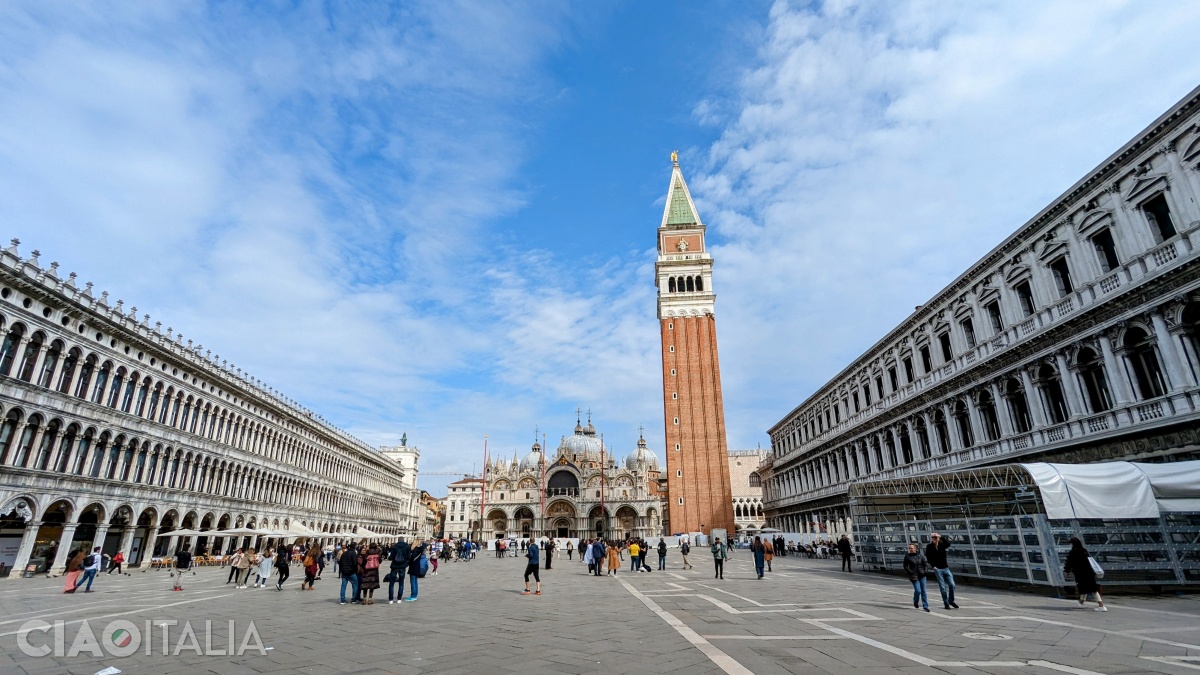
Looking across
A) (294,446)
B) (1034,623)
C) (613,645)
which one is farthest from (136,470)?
(1034,623)

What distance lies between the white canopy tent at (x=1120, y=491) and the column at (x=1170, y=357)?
3.13 metres

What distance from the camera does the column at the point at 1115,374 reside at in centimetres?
1733

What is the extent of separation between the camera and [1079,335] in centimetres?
1897

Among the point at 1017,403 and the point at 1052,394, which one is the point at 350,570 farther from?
the point at 1017,403

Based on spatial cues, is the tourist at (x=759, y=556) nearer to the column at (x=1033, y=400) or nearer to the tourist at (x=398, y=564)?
the column at (x=1033, y=400)

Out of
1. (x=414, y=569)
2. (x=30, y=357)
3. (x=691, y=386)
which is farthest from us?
(x=691, y=386)

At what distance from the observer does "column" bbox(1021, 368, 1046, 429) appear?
816 inches

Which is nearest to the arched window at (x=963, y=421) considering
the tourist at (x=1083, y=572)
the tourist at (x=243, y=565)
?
the tourist at (x=1083, y=572)

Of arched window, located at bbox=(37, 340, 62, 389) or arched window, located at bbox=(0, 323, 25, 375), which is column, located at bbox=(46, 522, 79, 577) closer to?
arched window, located at bbox=(37, 340, 62, 389)

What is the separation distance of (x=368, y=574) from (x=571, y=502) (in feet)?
208

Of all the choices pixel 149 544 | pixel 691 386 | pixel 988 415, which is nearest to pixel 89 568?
pixel 149 544

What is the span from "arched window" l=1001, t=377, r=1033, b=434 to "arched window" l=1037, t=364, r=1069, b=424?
3.31 feet

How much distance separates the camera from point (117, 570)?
26938 millimetres

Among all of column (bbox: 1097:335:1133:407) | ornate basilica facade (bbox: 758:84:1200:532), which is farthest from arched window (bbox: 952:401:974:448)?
column (bbox: 1097:335:1133:407)
